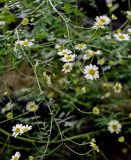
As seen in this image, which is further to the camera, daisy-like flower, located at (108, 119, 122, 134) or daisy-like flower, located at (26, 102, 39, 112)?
daisy-like flower, located at (108, 119, 122, 134)

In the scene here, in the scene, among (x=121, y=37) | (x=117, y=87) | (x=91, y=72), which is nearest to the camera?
(x=91, y=72)

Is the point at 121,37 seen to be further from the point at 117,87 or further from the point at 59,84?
the point at 59,84

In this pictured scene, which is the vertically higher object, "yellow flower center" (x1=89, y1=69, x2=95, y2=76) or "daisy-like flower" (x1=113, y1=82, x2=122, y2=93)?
"yellow flower center" (x1=89, y1=69, x2=95, y2=76)

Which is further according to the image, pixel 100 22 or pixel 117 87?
pixel 117 87

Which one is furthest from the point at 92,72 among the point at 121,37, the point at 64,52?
the point at 121,37

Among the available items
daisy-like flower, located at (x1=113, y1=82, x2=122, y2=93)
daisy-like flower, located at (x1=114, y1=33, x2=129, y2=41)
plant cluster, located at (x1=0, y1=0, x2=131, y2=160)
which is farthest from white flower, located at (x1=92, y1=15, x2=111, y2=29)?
daisy-like flower, located at (x1=113, y1=82, x2=122, y2=93)

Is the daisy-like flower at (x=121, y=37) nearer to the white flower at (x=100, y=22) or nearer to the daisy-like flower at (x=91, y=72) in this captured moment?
the white flower at (x=100, y=22)

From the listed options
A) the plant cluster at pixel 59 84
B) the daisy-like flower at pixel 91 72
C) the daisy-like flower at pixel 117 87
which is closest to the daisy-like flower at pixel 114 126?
the plant cluster at pixel 59 84

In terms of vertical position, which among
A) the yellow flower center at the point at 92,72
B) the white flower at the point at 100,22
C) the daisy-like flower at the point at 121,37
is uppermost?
the white flower at the point at 100,22

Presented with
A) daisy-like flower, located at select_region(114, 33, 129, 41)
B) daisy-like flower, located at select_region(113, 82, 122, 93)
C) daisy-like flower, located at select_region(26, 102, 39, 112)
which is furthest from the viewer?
daisy-like flower, located at select_region(113, 82, 122, 93)

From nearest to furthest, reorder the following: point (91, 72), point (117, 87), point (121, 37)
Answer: point (91, 72) → point (121, 37) → point (117, 87)

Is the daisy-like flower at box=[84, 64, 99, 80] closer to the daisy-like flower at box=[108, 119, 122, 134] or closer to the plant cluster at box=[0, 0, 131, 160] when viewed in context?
the plant cluster at box=[0, 0, 131, 160]

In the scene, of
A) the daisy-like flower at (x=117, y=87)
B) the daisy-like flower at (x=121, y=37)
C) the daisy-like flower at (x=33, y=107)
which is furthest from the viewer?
the daisy-like flower at (x=117, y=87)
